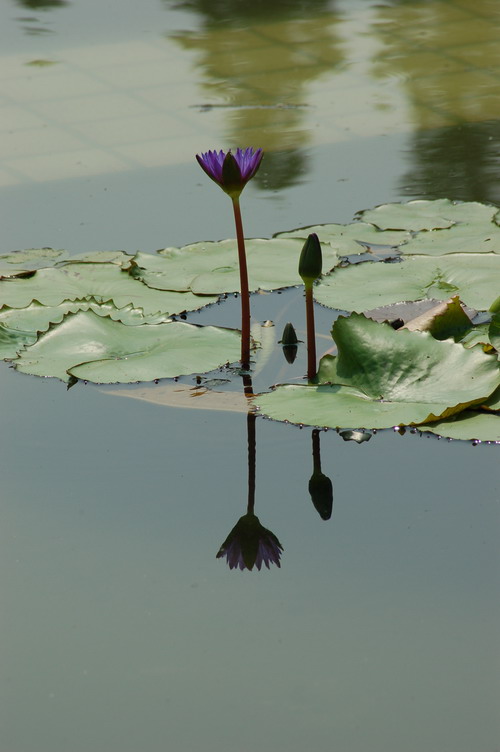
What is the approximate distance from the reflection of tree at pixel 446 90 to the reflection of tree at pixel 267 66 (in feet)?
0.98

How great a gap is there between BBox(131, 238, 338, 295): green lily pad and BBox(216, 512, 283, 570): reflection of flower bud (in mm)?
800

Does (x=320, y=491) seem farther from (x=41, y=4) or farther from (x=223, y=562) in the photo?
(x=41, y=4)

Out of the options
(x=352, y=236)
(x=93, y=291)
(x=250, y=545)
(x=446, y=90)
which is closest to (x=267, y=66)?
(x=446, y=90)

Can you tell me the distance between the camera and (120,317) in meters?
2.03

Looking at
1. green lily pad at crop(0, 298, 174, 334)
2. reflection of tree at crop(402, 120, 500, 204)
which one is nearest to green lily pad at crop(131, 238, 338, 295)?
green lily pad at crop(0, 298, 174, 334)

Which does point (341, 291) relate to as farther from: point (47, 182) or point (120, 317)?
point (47, 182)

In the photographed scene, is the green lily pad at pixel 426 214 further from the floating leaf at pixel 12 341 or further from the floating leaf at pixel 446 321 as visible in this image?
A: the floating leaf at pixel 12 341

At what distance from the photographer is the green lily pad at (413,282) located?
2068 millimetres

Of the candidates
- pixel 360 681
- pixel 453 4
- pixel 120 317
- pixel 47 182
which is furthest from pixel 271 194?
pixel 453 4

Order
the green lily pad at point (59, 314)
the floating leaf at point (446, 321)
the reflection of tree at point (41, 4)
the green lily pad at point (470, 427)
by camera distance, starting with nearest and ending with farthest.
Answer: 1. the green lily pad at point (470, 427)
2. the floating leaf at point (446, 321)
3. the green lily pad at point (59, 314)
4. the reflection of tree at point (41, 4)

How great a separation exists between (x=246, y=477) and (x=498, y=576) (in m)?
0.44

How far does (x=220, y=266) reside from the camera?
228cm

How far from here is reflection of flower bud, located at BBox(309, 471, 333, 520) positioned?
1492 mm

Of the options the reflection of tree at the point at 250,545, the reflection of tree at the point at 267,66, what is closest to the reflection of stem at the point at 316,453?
the reflection of tree at the point at 250,545
